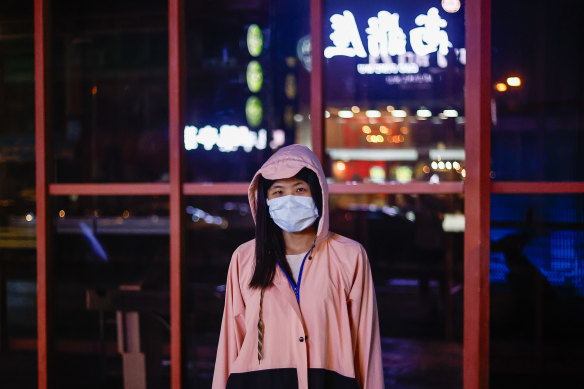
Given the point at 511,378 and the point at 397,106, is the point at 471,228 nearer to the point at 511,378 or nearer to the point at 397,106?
the point at 511,378

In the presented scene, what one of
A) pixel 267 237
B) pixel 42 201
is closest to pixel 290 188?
pixel 267 237

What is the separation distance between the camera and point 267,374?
2.56m

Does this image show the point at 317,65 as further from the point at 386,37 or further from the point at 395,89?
the point at 395,89

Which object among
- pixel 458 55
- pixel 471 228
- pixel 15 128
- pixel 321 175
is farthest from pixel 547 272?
pixel 15 128

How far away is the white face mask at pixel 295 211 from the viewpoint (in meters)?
2.61

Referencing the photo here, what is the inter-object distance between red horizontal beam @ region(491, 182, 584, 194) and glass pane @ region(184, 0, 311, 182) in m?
3.62

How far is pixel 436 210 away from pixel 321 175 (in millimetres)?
6270

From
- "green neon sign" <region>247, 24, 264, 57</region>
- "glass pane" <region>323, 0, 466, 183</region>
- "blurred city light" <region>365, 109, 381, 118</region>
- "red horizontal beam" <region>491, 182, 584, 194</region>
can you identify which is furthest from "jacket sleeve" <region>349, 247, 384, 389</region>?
"green neon sign" <region>247, 24, 264, 57</region>

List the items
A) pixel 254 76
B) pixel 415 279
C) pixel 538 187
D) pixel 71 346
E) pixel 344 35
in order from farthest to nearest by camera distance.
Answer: pixel 415 279
pixel 254 76
pixel 71 346
pixel 344 35
pixel 538 187

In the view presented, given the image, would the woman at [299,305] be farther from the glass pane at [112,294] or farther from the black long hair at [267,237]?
the glass pane at [112,294]

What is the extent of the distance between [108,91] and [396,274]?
256 inches

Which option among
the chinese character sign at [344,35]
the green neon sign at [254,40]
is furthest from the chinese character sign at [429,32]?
the green neon sign at [254,40]

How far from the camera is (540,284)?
5.66 m

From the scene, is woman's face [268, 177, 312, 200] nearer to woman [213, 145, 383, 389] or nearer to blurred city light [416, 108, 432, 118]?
woman [213, 145, 383, 389]
